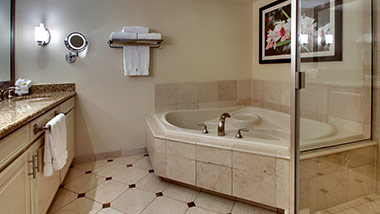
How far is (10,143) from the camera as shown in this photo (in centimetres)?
112

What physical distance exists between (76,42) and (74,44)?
0.03 m

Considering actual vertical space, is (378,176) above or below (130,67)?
below

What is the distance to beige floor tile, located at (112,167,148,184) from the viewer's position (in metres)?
2.43

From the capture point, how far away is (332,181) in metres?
1.58

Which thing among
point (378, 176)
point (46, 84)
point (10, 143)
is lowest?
point (378, 176)

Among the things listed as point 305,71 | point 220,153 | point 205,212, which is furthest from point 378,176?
point 205,212

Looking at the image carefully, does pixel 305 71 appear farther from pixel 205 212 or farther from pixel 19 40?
pixel 19 40

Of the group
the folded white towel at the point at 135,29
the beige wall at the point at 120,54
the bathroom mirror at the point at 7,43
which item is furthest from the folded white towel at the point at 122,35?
the bathroom mirror at the point at 7,43

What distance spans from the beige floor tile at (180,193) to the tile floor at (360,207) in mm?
1042

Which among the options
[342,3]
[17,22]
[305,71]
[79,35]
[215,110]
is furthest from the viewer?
[215,110]

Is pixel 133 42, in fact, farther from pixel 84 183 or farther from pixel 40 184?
pixel 40 184

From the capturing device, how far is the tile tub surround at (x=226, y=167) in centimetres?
174

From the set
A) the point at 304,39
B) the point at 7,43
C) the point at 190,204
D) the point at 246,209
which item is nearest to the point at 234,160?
the point at 246,209

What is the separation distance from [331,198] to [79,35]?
3.03m
